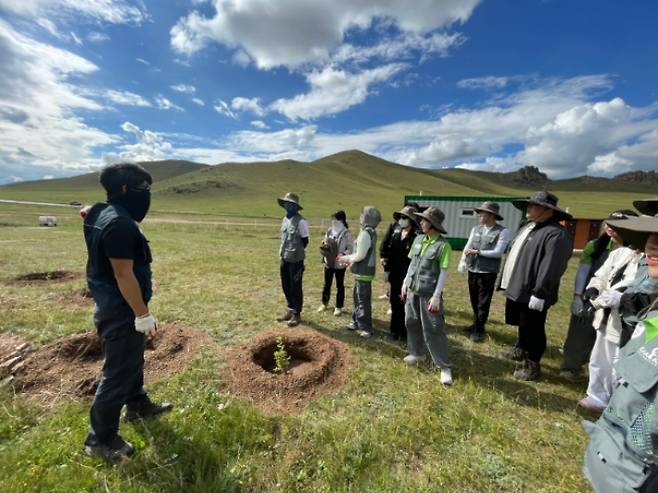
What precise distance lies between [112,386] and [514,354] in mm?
5406

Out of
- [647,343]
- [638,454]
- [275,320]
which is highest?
[647,343]

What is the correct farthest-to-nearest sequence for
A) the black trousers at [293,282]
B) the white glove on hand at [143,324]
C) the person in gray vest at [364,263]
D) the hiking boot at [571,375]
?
the black trousers at [293,282] < the person in gray vest at [364,263] < the hiking boot at [571,375] < the white glove on hand at [143,324]

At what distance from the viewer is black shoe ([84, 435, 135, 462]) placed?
2.65 m

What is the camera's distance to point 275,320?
20.2 ft

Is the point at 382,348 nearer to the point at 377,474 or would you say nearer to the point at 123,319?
the point at 377,474

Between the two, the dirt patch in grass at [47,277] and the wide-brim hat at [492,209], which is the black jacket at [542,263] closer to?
the wide-brim hat at [492,209]

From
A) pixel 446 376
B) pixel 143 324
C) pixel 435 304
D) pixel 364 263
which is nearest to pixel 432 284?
pixel 435 304

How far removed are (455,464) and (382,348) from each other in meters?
2.34

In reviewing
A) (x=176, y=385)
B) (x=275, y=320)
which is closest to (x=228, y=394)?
(x=176, y=385)

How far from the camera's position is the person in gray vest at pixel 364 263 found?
532 cm

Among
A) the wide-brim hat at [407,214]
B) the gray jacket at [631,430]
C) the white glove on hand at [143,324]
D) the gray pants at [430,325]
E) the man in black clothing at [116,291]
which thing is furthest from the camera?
the wide-brim hat at [407,214]

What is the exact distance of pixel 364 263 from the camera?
538 cm

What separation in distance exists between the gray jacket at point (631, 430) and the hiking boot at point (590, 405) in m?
2.57

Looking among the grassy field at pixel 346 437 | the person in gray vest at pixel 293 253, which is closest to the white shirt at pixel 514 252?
the grassy field at pixel 346 437
